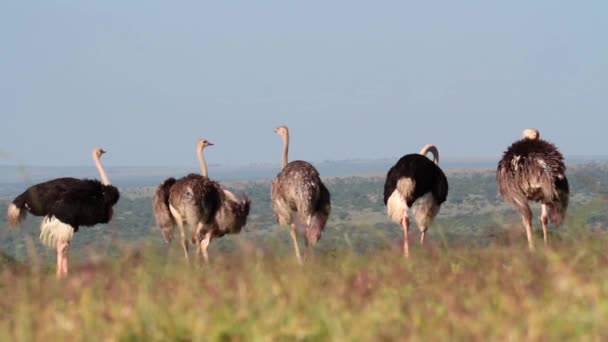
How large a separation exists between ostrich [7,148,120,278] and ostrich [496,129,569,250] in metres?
5.87

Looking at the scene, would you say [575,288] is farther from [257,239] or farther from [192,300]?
[257,239]

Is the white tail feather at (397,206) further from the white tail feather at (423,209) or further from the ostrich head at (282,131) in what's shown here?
the ostrich head at (282,131)

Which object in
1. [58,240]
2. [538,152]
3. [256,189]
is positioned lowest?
[256,189]

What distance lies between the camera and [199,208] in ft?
57.3

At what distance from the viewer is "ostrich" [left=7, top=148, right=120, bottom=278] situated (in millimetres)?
17297

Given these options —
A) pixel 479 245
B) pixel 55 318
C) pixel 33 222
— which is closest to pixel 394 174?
pixel 479 245

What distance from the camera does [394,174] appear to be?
16688mm

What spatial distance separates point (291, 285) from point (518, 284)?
4.87 ft

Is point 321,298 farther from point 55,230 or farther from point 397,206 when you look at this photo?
point 55,230

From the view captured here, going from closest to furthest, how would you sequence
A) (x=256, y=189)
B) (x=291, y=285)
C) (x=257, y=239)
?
1. (x=291, y=285)
2. (x=257, y=239)
3. (x=256, y=189)

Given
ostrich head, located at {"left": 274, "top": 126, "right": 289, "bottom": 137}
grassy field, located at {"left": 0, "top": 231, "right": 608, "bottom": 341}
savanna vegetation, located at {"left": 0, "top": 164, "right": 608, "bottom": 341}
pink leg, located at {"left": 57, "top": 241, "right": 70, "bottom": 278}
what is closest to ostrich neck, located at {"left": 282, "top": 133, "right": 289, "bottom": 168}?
ostrich head, located at {"left": 274, "top": 126, "right": 289, "bottom": 137}

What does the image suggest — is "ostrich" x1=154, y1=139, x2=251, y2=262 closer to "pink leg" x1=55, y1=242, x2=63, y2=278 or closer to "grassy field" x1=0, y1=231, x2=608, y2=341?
"pink leg" x1=55, y1=242, x2=63, y2=278

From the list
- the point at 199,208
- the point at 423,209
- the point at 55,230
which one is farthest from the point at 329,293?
the point at 55,230

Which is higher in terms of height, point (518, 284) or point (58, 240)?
point (518, 284)
